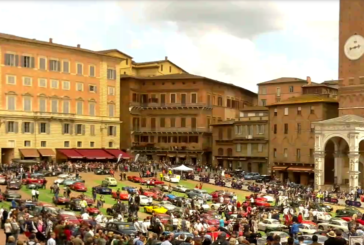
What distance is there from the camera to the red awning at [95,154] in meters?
71.9

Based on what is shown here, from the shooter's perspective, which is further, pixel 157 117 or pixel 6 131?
pixel 157 117

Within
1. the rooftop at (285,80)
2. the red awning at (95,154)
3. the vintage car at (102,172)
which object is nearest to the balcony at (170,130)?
the red awning at (95,154)

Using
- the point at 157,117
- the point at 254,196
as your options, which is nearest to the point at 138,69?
the point at 157,117

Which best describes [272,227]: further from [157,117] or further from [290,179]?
[157,117]

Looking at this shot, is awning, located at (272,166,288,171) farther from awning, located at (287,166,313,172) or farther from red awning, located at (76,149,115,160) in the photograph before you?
red awning, located at (76,149,115,160)

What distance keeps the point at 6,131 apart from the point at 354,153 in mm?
39793

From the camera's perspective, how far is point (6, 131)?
6612cm

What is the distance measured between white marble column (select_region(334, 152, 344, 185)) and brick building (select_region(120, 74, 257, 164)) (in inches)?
935

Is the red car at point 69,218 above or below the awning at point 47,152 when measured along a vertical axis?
below

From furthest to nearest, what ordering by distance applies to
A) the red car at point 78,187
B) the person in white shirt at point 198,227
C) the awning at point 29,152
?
the awning at point 29,152
the red car at point 78,187
the person in white shirt at point 198,227

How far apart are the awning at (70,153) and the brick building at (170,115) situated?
15.4m

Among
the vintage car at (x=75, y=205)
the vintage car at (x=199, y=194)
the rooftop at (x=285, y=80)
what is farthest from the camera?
the rooftop at (x=285, y=80)

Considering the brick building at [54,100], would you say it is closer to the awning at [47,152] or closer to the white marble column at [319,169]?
the awning at [47,152]

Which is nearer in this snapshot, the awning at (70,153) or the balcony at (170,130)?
the awning at (70,153)
